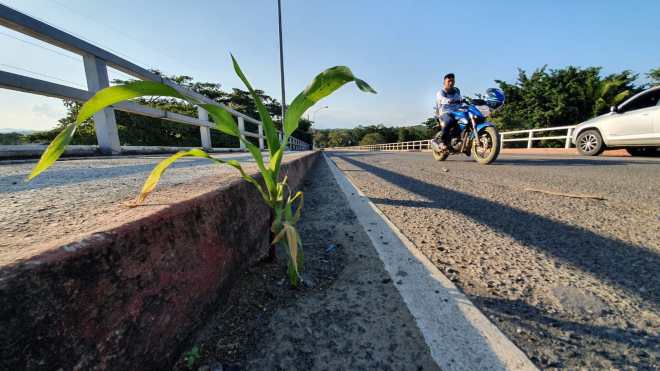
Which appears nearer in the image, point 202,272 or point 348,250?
point 202,272

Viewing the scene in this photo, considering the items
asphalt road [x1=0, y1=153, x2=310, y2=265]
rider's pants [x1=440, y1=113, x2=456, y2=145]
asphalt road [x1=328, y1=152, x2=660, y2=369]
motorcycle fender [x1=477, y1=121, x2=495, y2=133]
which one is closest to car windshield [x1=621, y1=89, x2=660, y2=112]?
motorcycle fender [x1=477, y1=121, x2=495, y2=133]

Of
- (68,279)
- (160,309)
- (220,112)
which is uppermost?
(220,112)

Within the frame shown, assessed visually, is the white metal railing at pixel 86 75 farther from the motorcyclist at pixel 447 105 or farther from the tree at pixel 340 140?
the tree at pixel 340 140

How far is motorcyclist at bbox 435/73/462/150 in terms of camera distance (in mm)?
5324

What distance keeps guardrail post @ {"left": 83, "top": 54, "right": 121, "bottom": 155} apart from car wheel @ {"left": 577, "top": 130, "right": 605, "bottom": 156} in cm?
938

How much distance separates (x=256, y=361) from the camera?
0.59m

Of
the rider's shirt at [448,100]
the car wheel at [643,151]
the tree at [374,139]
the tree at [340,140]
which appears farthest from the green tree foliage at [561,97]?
the tree at [340,140]

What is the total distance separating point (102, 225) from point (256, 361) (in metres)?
0.41

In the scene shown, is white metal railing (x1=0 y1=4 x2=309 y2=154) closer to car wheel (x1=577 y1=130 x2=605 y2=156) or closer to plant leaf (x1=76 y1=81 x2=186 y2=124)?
plant leaf (x1=76 y1=81 x2=186 y2=124)

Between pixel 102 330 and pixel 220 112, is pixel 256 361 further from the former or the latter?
pixel 220 112

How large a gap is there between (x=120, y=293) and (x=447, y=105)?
5.91 m

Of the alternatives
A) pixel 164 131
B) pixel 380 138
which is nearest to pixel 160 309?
pixel 164 131

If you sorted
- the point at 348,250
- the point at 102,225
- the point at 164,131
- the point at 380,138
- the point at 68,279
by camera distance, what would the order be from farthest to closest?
the point at 380,138 → the point at 164,131 → the point at 348,250 → the point at 102,225 → the point at 68,279

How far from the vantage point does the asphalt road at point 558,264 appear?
0.63 meters
